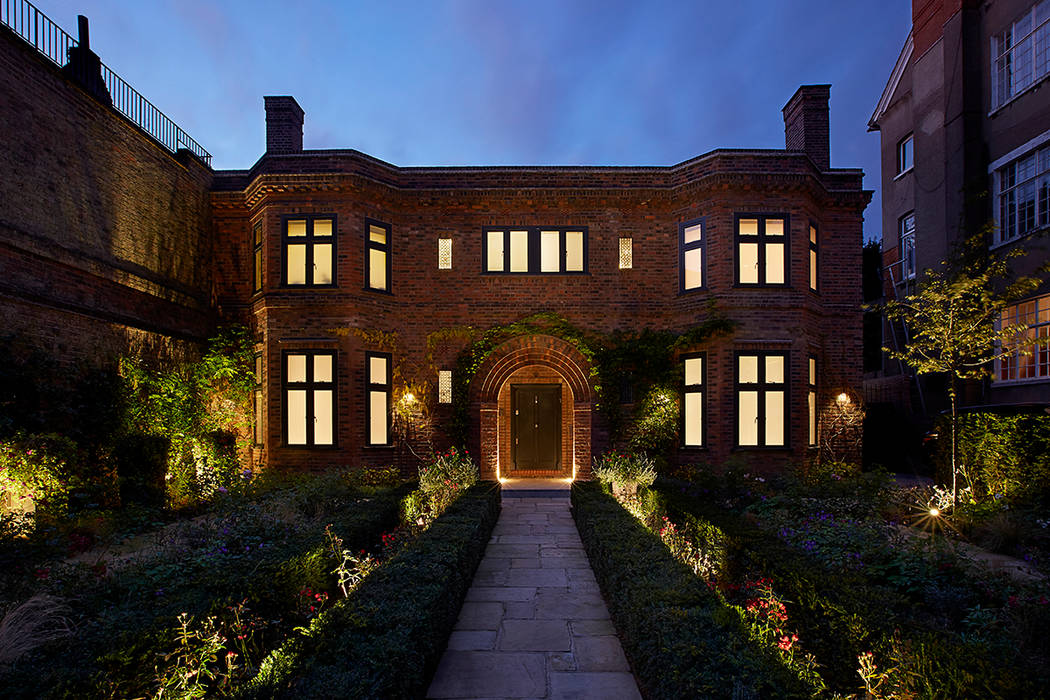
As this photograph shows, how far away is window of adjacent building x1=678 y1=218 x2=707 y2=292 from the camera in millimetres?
12500

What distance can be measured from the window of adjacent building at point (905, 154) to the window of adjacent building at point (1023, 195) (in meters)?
4.87

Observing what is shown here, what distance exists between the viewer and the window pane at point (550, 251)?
13.0 metres

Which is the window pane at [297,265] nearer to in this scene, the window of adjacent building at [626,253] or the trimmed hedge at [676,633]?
the window of adjacent building at [626,253]

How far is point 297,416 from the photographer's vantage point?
12.0 m

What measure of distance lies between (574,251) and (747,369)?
4.88 meters

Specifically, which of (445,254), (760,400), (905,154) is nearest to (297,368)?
(445,254)

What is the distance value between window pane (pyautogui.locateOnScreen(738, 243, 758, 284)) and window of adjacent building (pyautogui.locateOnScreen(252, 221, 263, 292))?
37.4 ft

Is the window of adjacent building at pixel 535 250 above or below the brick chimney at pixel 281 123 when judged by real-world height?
below

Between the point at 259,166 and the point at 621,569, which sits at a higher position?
the point at 259,166

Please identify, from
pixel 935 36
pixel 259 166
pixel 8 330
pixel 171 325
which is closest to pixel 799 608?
pixel 8 330

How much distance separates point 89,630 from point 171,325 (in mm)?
9740

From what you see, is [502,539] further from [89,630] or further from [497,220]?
[497,220]

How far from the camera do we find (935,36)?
51.0 feet

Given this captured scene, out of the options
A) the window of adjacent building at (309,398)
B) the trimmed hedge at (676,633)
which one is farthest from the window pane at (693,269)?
the window of adjacent building at (309,398)
